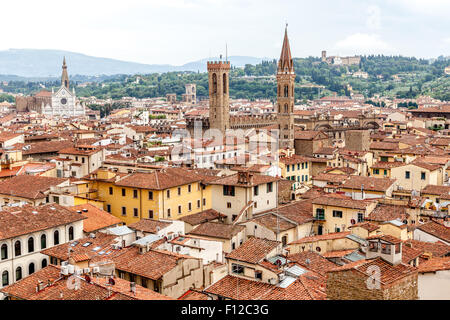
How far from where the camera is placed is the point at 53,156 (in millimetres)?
42375

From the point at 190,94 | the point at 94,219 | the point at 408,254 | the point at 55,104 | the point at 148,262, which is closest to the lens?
the point at 408,254

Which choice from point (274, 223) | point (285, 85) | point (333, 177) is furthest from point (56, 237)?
point (285, 85)

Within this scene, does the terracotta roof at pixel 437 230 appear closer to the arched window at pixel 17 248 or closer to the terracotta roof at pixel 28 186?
the arched window at pixel 17 248

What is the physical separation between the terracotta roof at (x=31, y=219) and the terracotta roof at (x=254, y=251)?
8349mm

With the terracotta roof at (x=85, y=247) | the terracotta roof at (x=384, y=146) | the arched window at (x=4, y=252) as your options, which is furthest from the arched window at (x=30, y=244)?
the terracotta roof at (x=384, y=146)

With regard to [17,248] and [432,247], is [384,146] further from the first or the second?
[17,248]

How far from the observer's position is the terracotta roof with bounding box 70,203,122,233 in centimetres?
2290

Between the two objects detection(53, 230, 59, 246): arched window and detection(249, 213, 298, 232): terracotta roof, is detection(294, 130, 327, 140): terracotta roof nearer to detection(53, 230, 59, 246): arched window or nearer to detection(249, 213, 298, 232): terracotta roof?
detection(249, 213, 298, 232): terracotta roof

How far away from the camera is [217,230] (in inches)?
827

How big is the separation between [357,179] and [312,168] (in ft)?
46.6

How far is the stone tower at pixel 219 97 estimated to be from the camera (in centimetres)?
6481

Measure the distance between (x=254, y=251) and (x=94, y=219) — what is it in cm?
1051

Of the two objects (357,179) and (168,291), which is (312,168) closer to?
(357,179)

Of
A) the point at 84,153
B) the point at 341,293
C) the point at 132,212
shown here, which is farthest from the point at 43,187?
the point at 341,293
